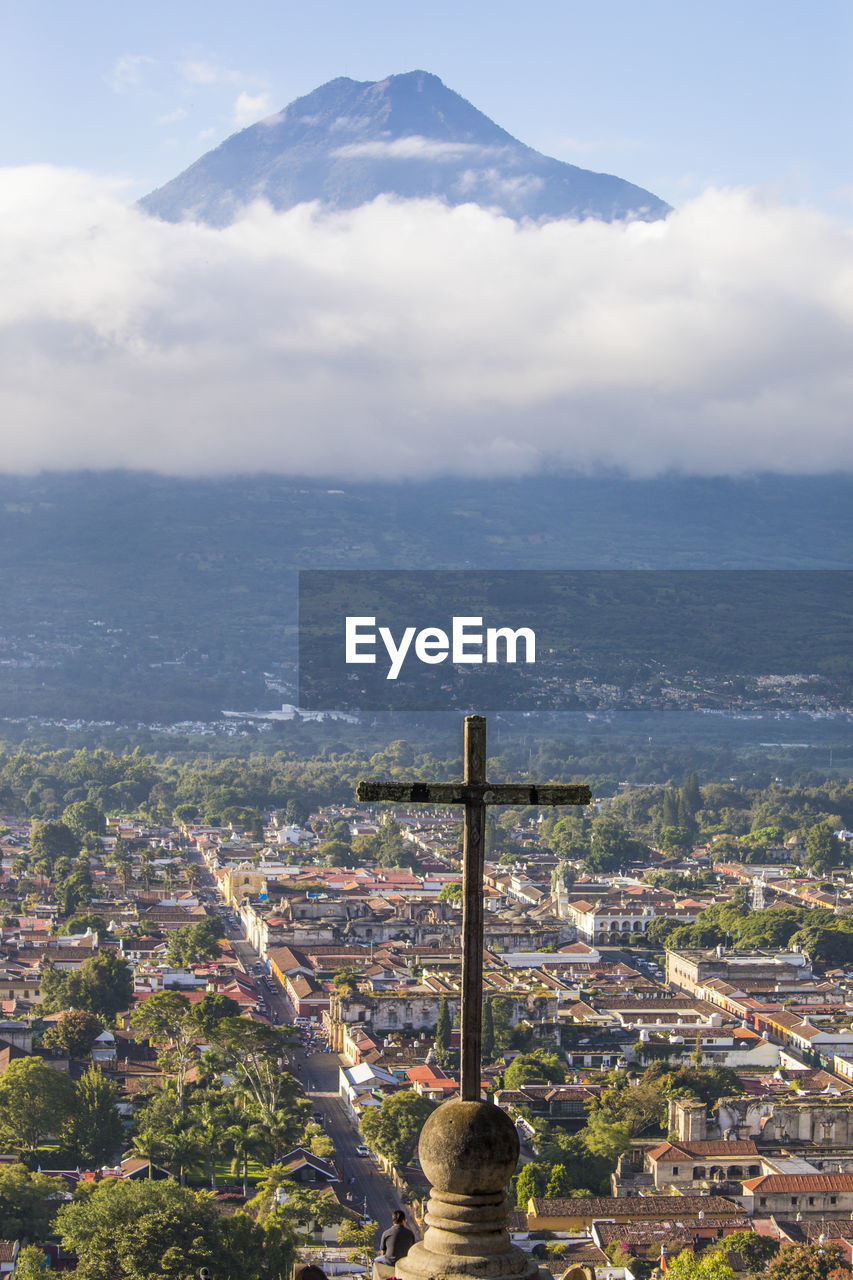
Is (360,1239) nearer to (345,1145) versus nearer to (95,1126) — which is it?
(345,1145)

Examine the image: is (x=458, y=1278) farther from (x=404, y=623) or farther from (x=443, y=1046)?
(x=404, y=623)

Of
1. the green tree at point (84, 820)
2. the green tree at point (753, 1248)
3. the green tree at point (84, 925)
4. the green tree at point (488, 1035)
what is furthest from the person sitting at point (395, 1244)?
the green tree at point (84, 820)

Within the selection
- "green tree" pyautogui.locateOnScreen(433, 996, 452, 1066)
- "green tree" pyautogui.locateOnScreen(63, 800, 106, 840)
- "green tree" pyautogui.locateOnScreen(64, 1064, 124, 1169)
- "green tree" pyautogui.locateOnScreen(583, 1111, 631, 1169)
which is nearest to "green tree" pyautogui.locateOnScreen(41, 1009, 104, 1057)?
"green tree" pyautogui.locateOnScreen(64, 1064, 124, 1169)

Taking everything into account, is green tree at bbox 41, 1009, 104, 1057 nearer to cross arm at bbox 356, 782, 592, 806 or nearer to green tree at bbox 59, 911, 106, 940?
green tree at bbox 59, 911, 106, 940

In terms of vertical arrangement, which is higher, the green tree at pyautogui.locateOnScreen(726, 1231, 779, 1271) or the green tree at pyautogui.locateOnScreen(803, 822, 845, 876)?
the green tree at pyautogui.locateOnScreen(726, 1231, 779, 1271)

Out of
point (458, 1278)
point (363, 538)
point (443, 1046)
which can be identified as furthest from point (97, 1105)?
point (363, 538)
